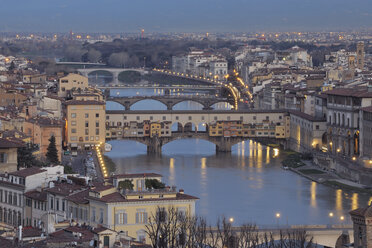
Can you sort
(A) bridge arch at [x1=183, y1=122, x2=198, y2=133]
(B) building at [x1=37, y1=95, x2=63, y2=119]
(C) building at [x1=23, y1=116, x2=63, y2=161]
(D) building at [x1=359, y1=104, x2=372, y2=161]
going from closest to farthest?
(C) building at [x1=23, y1=116, x2=63, y2=161] → (D) building at [x1=359, y1=104, x2=372, y2=161] → (B) building at [x1=37, y1=95, x2=63, y2=119] → (A) bridge arch at [x1=183, y1=122, x2=198, y2=133]

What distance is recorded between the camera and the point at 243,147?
2880cm

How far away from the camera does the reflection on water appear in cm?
1680

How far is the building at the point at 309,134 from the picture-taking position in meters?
26.4

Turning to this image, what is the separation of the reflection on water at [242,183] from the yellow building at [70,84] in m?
3.91

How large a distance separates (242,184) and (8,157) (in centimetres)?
665

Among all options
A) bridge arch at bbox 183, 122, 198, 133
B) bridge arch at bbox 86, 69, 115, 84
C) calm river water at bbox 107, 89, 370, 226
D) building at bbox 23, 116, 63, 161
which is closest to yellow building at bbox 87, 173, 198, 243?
calm river water at bbox 107, 89, 370, 226

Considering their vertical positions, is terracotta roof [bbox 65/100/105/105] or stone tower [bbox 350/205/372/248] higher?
stone tower [bbox 350/205/372/248]

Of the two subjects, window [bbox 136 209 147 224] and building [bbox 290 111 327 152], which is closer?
window [bbox 136 209 147 224]

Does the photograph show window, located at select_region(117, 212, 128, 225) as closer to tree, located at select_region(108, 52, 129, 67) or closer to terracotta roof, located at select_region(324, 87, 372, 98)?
terracotta roof, located at select_region(324, 87, 372, 98)

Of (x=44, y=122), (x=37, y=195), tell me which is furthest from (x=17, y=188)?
(x=44, y=122)

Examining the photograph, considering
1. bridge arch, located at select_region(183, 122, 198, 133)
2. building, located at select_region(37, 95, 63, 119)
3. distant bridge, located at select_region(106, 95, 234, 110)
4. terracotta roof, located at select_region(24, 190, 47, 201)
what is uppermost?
terracotta roof, located at select_region(24, 190, 47, 201)

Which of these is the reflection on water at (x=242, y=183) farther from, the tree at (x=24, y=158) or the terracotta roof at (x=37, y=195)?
the terracotta roof at (x=37, y=195)

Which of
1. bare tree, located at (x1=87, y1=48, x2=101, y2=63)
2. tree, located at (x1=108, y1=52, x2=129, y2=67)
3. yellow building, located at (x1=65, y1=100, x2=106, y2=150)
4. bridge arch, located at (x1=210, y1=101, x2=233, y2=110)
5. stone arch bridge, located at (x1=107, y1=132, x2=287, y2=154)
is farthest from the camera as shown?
bare tree, located at (x1=87, y1=48, x2=101, y2=63)

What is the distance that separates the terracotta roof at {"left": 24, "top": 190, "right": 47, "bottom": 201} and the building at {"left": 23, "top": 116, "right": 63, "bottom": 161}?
7.47 meters
